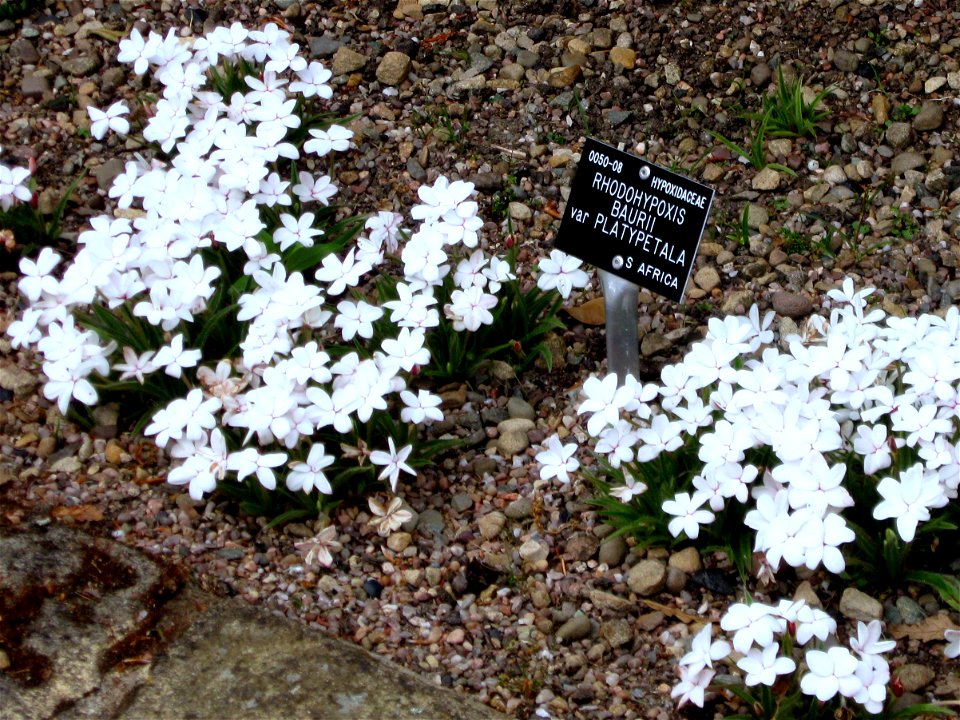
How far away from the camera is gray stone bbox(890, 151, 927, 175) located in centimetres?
396

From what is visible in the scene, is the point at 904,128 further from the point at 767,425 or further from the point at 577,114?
the point at 767,425

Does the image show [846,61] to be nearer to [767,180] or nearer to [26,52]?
[767,180]

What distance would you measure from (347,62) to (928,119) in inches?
87.5

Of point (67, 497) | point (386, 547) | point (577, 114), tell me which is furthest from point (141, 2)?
point (386, 547)

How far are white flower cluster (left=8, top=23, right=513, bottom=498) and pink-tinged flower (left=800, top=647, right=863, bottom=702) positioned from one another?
1.15 m

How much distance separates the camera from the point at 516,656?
2.79 m

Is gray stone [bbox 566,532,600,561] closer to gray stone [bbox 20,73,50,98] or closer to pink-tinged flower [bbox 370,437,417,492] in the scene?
pink-tinged flower [bbox 370,437,417,492]

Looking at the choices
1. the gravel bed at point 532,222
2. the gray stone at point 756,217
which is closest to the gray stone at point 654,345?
the gravel bed at point 532,222

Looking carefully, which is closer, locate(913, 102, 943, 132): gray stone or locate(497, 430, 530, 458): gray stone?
locate(497, 430, 530, 458): gray stone

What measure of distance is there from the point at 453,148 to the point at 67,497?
1.89m

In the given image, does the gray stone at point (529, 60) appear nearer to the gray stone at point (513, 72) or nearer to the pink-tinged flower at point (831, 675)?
the gray stone at point (513, 72)

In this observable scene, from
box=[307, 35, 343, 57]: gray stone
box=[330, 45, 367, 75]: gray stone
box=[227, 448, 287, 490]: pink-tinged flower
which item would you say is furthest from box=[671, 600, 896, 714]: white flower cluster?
box=[307, 35, 343, 57]: gray stone

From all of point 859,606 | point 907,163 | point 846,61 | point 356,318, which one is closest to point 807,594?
point 859,606

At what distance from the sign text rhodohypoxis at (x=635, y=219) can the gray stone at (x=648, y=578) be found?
2.49ft
